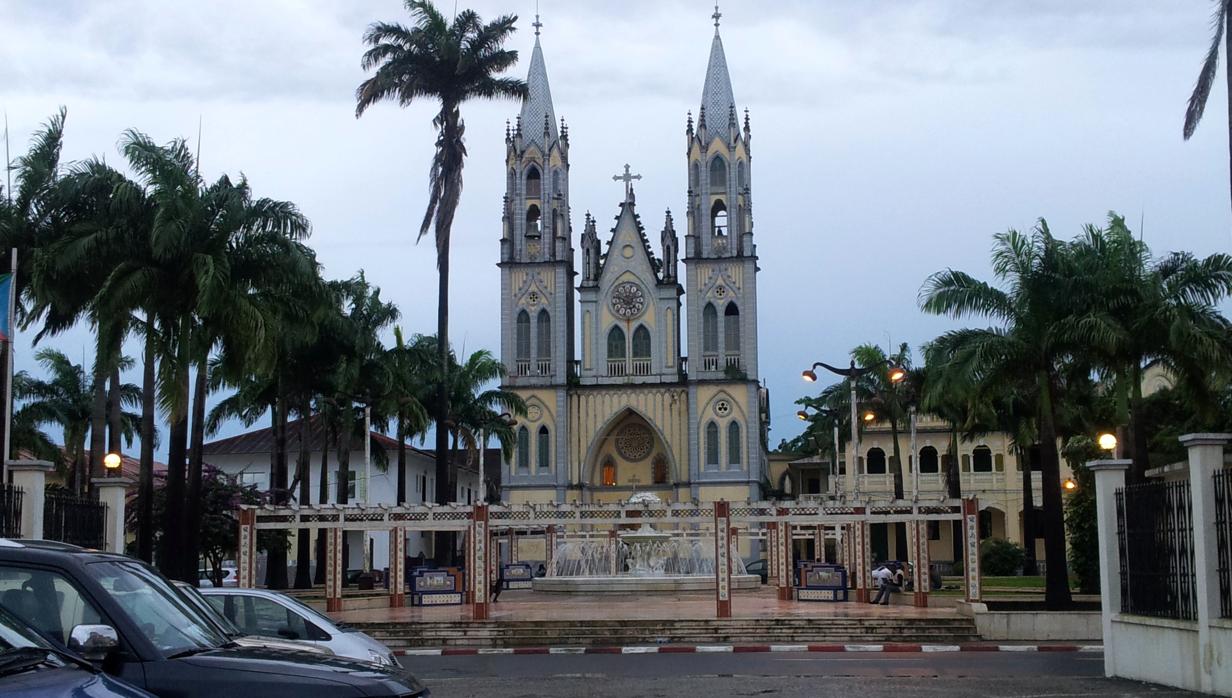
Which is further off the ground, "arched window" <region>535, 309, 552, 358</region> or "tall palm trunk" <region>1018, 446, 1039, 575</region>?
"arched window" <region>535, 309, 552, 358</region>

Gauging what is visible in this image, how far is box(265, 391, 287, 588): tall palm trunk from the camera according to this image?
42219mm

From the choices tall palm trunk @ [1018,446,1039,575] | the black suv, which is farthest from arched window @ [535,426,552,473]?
the black suv

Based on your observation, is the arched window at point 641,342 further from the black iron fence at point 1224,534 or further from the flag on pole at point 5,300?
the black iron fence at point 1224,534

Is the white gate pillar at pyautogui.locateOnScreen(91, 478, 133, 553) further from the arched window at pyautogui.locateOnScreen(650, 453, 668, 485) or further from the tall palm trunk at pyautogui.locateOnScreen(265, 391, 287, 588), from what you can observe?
the arched window at pyautogui.locateOnScreen(650, 453, 668, 485)

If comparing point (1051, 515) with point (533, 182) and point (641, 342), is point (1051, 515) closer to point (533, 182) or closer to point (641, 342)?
point (641, 342)

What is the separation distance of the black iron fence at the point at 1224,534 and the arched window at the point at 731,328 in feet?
191

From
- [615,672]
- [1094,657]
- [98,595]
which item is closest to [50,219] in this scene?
[615,672]

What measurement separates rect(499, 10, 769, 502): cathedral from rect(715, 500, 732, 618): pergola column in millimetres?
43269

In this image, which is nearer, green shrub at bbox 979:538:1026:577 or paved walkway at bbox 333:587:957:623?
paved walkway at bbox 333:587:957:623

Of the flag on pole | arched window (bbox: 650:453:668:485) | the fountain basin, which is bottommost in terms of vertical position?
the fountain basin

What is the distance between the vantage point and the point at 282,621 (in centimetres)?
1455

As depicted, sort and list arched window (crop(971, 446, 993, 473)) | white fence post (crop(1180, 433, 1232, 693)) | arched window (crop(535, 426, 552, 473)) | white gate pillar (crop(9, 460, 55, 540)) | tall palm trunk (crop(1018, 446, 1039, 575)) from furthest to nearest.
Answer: arched window (crop(535, 426, 552, 473)) → arched window (crop(971, 446, 993, 473)) → tall palm trunk (crop(1018, 446, 1039, 575)) → white gate pillar (crop(9, 460, 55, 540)) → white fence post (crop(1180, 433, 1232, 693))

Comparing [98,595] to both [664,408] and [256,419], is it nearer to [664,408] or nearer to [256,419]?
[256,419]

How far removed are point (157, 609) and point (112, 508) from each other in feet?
43.6
